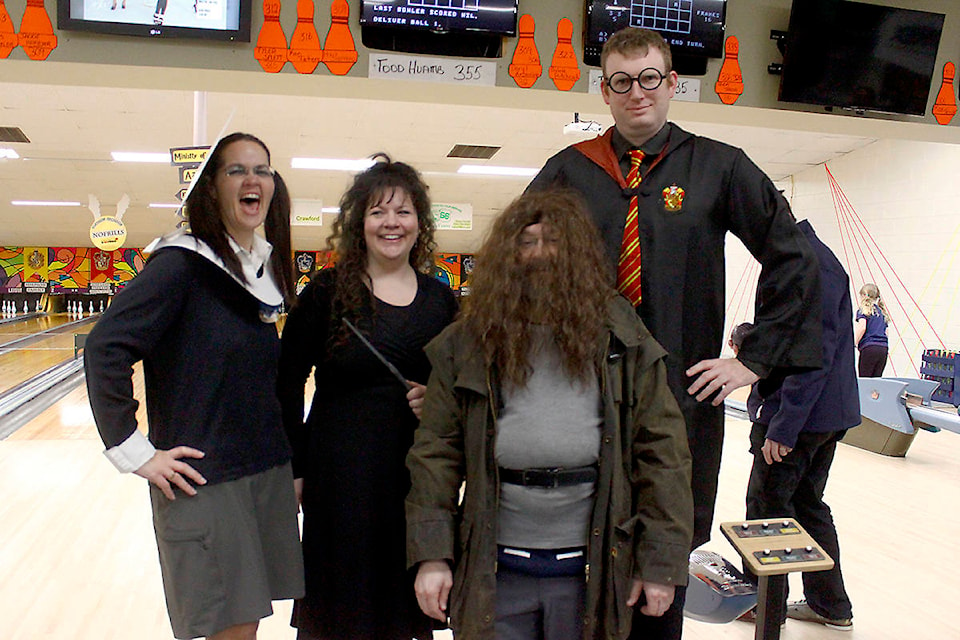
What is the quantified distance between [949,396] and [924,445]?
199 centimetres

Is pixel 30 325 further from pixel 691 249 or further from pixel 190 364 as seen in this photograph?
pixel 691 249

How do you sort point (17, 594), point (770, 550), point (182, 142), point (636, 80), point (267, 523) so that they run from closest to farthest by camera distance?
1. point (636, 80)
2. point (267, 523)
3. point (770, 550)
4. point (17, 594)
5. point (182, 142)

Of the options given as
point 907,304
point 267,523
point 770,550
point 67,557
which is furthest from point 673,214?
point 907,304

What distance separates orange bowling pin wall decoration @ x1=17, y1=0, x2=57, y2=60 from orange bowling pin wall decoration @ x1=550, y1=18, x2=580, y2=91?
189 centimetres

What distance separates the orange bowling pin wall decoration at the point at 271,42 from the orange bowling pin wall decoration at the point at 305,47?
3 centimetres

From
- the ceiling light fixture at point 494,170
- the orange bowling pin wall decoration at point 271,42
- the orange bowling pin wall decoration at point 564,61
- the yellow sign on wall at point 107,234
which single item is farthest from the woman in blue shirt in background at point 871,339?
the yellow sign on wall at point 107,234

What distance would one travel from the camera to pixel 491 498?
133cm

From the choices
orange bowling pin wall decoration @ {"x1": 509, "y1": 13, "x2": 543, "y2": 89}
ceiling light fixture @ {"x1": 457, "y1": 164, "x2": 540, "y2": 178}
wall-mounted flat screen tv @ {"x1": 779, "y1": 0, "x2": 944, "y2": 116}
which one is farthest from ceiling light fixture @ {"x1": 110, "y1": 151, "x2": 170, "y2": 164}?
wall-mounted flat screen tv @ {"x1": 779, "y1": 0, "x2": 944, "y2": 116}

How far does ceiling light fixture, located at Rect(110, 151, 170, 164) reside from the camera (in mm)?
9172

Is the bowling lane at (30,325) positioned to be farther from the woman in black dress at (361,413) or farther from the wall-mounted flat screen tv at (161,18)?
the woman in black dress at (361,413)

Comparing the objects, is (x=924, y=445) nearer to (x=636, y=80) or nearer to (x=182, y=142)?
(x=636, y=80)

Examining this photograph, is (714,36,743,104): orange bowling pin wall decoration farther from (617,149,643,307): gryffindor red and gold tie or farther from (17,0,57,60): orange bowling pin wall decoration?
(17,0,57,60): orange bowling pin wall decoration

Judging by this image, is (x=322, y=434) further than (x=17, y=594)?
No

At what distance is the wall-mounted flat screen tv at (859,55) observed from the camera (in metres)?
3.07
